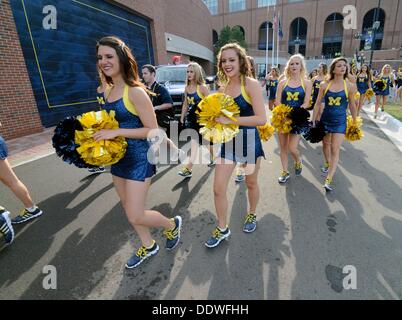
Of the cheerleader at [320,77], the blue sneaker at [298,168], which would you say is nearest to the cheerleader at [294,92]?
the blue sneaker at [298,168]

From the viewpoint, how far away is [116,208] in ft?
13.1

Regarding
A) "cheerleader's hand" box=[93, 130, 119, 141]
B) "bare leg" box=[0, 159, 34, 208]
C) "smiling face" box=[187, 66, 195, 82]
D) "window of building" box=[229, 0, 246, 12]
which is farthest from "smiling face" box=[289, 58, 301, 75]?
"window of building" box=[229, 0, 246, 12]

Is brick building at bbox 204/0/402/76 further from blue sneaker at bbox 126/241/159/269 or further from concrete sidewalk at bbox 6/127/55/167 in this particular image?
blue sneaker at bbox 126/241/159/269

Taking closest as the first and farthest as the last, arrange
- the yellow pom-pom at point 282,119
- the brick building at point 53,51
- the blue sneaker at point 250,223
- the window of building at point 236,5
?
the blue sneaker at point 250,223
the yellow pom-pom at point 282,119
the brick building at point 53,51
the window of building at point 236,5

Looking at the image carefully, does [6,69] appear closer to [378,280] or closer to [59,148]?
Result: [59,148]

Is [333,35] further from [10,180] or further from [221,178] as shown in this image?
[10,180]

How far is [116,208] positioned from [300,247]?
2.64 metres

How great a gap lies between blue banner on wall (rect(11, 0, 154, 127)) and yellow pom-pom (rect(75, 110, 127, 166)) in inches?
346

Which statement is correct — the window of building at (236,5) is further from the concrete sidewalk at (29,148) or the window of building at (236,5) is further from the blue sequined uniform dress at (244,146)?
the blue sequined uniform dress at (244,146)

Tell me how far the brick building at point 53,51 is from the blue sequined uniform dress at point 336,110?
8778 millimetres

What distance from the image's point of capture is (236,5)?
193ft

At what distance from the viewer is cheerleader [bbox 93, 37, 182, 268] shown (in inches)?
87.4

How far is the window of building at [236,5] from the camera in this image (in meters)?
57.8
